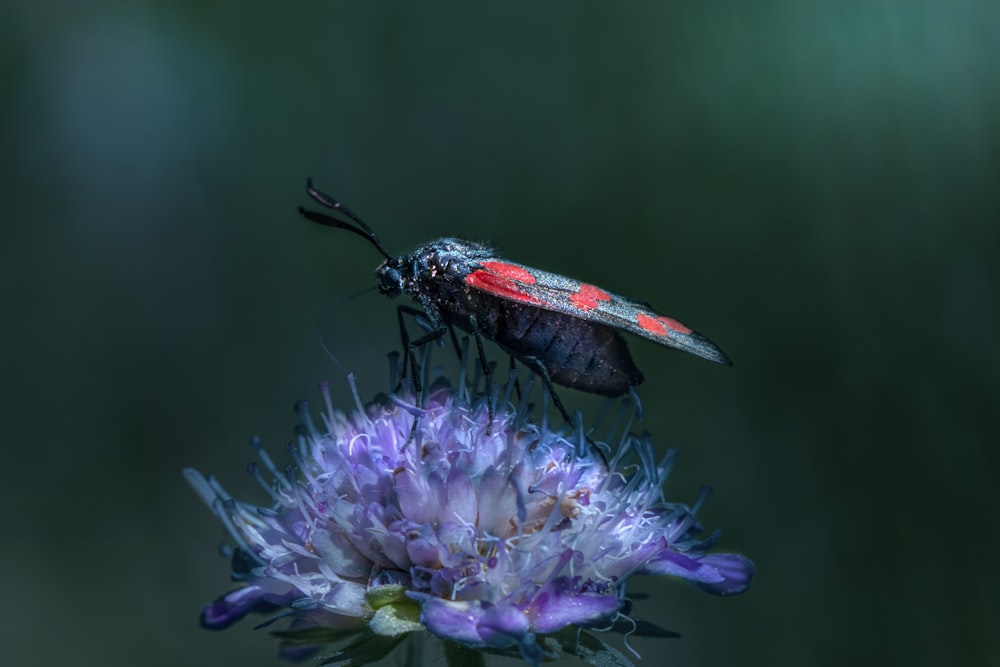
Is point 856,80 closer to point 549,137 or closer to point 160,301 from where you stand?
point 549,137

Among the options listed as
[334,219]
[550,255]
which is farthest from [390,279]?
[550,255]

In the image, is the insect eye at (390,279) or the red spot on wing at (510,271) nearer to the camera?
the red spot on wing at (510,271)

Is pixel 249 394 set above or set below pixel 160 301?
below

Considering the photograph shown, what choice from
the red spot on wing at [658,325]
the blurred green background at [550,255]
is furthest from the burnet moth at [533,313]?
the blurred green background at [550,255]

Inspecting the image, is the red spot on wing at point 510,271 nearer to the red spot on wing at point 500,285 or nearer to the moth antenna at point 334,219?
the red spot on wing at point 500,285

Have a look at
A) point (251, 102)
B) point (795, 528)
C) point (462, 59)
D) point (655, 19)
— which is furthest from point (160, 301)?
point (795, 528)

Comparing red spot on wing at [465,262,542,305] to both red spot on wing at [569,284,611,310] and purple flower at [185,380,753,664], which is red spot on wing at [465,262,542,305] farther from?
purple flower at [185,380,753,664]
